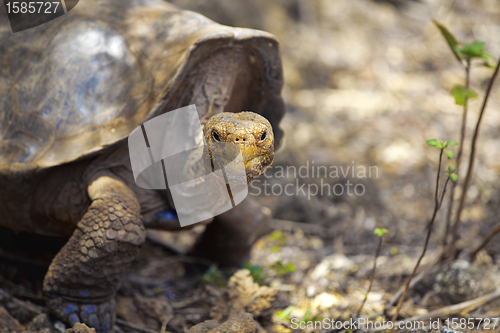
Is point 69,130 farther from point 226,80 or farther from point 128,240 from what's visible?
point 226,80

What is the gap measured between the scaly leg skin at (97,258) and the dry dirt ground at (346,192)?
256 mm

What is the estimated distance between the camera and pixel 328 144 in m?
4.70

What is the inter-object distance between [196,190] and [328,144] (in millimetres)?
2779

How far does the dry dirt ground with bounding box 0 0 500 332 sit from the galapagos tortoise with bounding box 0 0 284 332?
1.64 ft

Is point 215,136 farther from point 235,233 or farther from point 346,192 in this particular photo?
point 346,192

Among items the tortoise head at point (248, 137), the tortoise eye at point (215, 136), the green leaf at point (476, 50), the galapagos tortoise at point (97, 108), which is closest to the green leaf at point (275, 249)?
the galapagos tortoise at point (97, 108)

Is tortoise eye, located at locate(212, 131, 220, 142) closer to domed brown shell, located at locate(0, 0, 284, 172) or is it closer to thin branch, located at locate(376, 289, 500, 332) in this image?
domed brown shell, located at locate(0, 0, 284, 172)

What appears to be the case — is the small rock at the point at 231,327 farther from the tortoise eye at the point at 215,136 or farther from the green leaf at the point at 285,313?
the tortoise eye at the point at 215,136

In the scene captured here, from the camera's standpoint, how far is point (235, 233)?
2973mm

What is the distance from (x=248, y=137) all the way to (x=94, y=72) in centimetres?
117

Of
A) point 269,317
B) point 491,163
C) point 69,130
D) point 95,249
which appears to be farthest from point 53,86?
point 491,163

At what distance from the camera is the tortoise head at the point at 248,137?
1.68m

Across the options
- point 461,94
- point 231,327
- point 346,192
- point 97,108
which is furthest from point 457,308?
point 97,108

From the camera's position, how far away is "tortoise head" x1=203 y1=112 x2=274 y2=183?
1.68 meters
